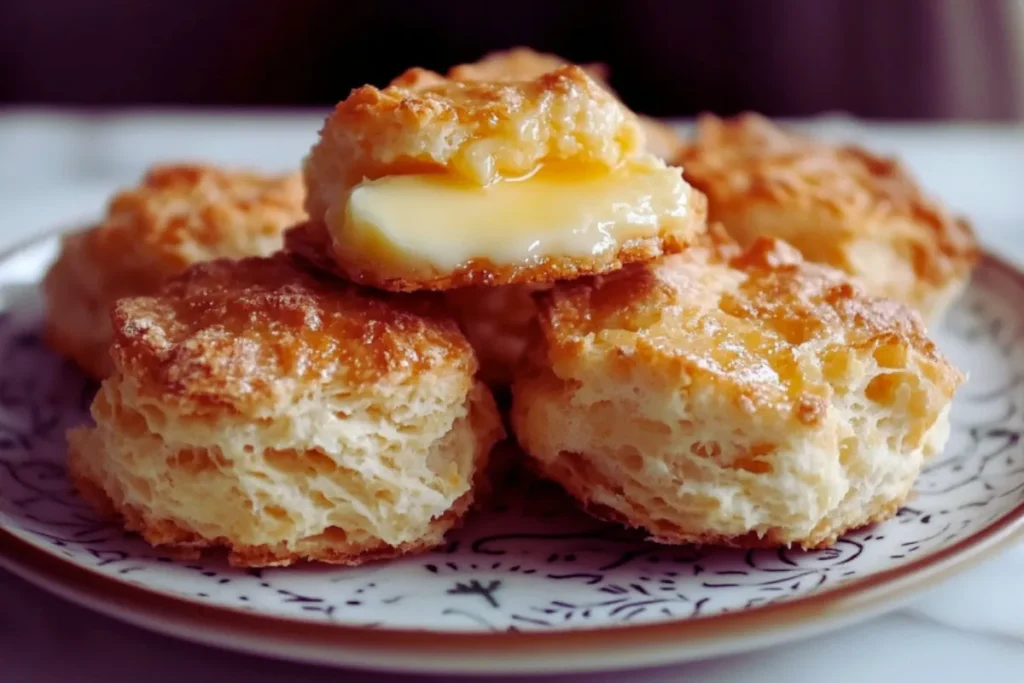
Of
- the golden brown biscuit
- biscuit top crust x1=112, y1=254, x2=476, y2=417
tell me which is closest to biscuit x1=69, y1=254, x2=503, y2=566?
biscuit top crust x1=112, y1=254, x2=476, y2=417

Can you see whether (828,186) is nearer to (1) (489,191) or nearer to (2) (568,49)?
(1) (489,191)

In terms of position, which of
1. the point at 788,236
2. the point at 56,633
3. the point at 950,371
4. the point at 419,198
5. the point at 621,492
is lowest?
the point at 56,633

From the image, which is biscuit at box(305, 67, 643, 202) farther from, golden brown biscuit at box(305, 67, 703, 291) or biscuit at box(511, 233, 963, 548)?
biscuit at box(511, 233, 963, 548)

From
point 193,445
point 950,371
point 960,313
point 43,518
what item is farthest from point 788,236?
point 43,518

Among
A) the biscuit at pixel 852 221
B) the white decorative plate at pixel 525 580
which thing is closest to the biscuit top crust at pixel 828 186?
the biscuit at pixel 852 221

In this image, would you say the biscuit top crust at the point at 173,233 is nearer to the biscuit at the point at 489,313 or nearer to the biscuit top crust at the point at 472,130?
the biscuit at the point at 489,313

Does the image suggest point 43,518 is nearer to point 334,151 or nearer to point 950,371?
point 334,151

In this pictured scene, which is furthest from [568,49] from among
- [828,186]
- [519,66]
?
[828,186]
